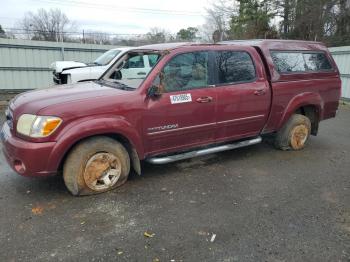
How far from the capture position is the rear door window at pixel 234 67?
Result: 477cm

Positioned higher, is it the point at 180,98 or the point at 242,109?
the point at 180,98

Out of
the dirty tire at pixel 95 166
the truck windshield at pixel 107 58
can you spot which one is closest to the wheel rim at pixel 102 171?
the dirty tire at pixel 95 166

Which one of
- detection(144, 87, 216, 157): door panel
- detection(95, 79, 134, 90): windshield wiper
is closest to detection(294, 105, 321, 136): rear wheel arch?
detection(144, 87, 216, 157): door panel

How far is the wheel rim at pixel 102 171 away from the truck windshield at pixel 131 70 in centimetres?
97

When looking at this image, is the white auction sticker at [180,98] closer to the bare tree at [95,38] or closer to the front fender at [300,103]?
the front fender at [300,103]

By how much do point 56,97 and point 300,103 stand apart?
392 cm

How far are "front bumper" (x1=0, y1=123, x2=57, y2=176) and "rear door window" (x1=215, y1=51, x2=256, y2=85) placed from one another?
2.49 meters

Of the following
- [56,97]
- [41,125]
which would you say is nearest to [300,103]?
[56,97]

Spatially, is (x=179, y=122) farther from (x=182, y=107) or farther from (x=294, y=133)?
(x=294, y=133)

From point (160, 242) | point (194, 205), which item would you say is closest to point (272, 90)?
point (194, 205)

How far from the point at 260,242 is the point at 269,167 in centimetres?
214

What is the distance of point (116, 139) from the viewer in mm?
4246

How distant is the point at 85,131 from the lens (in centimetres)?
378

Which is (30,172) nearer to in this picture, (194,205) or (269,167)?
(194,205)
